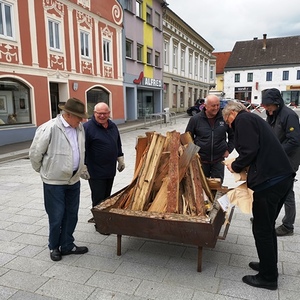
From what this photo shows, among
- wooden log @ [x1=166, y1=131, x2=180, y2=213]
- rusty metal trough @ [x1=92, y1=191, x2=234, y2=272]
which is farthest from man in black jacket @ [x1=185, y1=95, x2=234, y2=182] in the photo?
rusty metal trough @ [x1=92, y1=191, x2=234, y2=272]

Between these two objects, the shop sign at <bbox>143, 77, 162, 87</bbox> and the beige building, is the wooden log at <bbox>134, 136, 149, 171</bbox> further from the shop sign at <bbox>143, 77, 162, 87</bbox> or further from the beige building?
the beige building

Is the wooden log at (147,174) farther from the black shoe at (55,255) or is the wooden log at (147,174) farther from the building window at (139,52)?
the building window at (139,52)

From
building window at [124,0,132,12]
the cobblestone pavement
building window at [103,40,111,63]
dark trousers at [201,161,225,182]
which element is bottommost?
the cobblestone pavement

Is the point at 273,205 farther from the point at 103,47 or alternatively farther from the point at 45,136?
the point at 103,47

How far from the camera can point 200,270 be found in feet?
10.3

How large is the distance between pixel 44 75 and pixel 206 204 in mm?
11601

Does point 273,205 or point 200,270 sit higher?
point 273,205

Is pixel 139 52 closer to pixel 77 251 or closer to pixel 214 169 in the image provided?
pixel 214 169

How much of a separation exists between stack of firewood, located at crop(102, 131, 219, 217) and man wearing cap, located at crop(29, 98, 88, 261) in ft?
2.07

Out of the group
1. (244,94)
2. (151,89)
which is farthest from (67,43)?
(244,94)

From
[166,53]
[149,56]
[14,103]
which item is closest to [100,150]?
[14,103]

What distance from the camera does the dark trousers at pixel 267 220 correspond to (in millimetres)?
2717

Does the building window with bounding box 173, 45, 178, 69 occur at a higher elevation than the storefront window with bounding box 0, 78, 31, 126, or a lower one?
higher

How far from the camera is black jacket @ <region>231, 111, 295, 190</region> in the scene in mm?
2654
